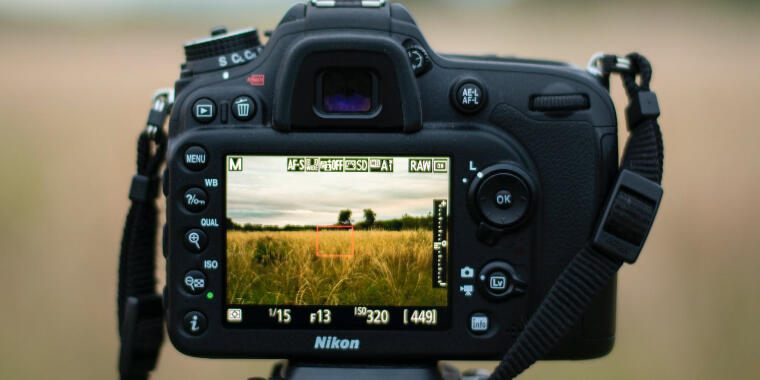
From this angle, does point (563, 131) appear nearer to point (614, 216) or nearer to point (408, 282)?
point (614, 216)

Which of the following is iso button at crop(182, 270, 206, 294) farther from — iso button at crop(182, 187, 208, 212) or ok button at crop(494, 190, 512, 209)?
ok button at crop(494, 190, 512, 209)

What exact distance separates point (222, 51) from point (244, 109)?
7cm

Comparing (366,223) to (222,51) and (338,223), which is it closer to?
(338,223)

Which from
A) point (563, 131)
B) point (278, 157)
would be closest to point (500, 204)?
point (563, 131)

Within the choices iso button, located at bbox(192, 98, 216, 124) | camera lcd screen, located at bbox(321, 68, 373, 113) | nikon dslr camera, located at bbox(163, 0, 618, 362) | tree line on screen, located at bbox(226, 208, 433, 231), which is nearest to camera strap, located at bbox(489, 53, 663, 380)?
nikon dslr camera, located at bbox(163, 0, 618, 362)

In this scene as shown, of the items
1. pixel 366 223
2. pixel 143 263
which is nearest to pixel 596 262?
pixel 366 223

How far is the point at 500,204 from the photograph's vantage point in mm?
579

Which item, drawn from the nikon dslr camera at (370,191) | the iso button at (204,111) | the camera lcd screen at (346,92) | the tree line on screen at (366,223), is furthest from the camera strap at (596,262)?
the iso button at (204,111)

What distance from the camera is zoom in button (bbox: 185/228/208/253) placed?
22.9 inches

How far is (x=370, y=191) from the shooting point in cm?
58

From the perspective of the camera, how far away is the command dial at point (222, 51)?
602mm

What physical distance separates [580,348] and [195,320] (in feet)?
1.20

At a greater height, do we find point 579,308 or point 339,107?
point 339,107

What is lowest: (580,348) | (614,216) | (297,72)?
(580,348)
